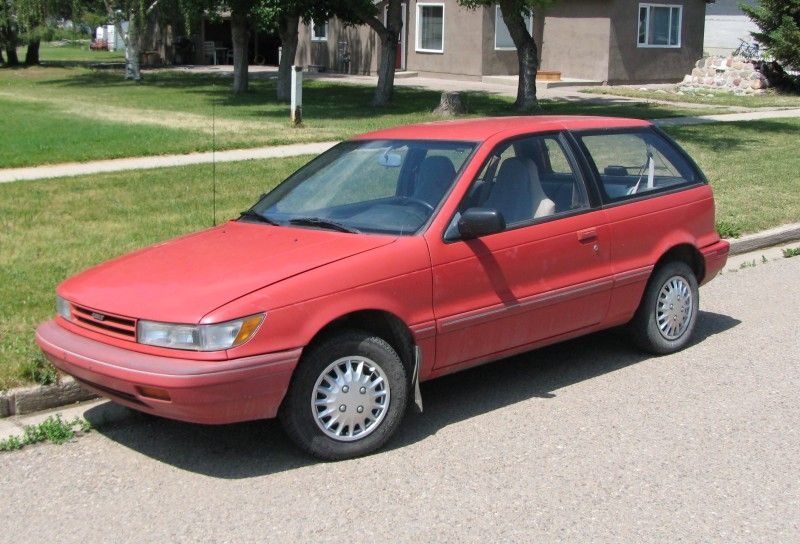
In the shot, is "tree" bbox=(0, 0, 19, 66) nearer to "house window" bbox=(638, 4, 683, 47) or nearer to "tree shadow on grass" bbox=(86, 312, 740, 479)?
"house window" bbox=(638, 4, 683, 47)

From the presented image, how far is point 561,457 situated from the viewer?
5.46 metres

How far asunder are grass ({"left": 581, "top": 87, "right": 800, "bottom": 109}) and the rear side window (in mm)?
19416

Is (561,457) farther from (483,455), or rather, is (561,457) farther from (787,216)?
(787,216)

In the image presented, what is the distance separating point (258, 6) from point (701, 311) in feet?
57.1

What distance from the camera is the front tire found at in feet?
17.2

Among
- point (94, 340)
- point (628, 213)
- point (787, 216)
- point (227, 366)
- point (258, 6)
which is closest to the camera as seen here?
point (227, 366)

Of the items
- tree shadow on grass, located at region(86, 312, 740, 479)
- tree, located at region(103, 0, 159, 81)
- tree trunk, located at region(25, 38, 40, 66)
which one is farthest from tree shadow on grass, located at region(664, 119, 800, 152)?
tree trunk, located at region(25, 38, 40, 66)

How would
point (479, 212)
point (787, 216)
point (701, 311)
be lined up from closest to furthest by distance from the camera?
1. point (479, 212)
2. point (701, 311)
3. point (787, 216)

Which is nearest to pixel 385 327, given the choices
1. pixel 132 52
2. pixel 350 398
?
pixel 350 398

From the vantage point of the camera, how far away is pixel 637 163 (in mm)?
7344

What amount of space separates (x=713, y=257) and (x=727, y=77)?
25.2 meters

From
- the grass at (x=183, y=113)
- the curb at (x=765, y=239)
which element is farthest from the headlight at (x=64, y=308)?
the curb at (x=765, y=239)

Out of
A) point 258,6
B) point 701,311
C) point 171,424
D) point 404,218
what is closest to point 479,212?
point 404,218

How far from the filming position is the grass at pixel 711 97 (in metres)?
26.6
